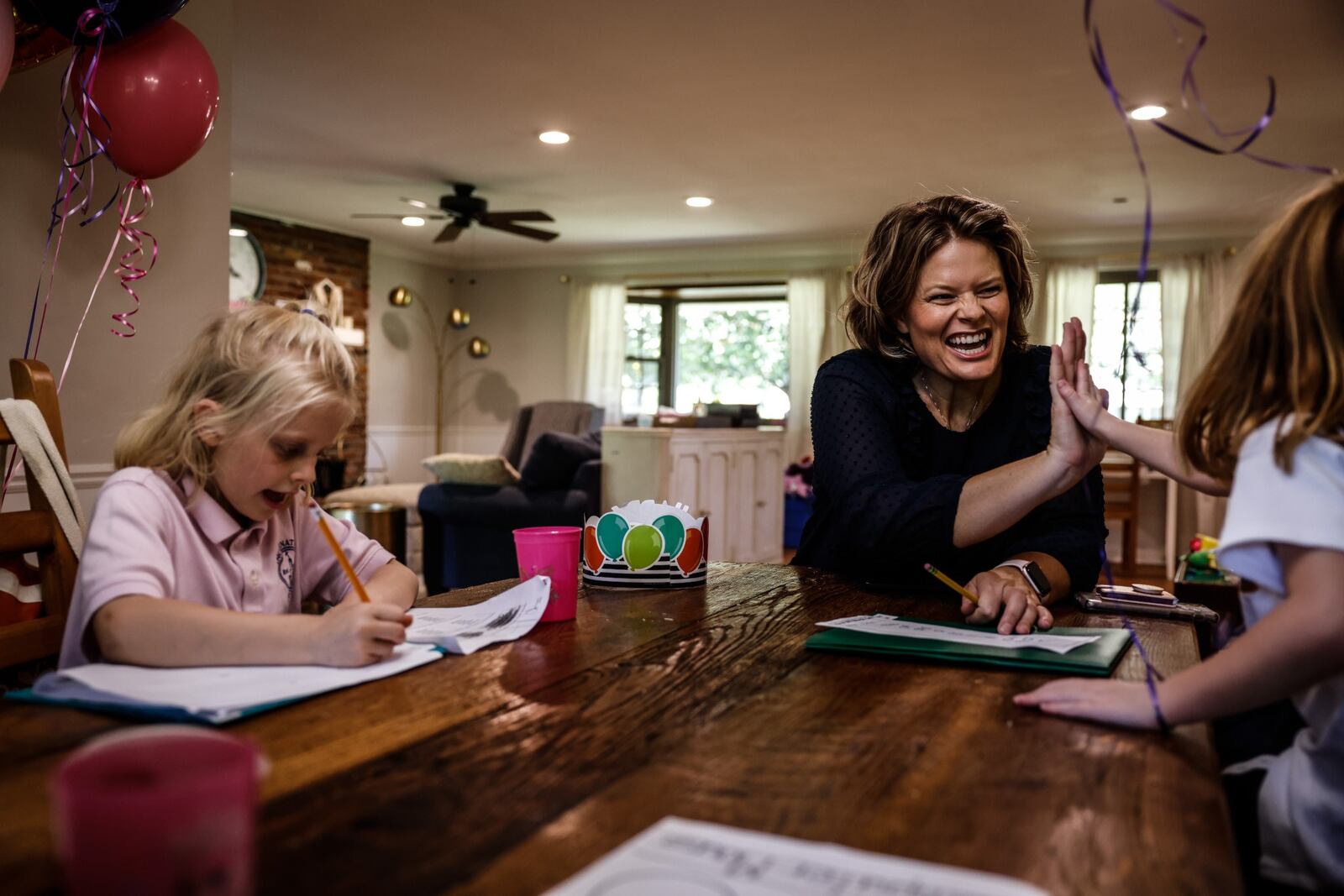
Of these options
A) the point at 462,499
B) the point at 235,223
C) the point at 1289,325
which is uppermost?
the point at 235,223

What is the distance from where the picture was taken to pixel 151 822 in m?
0.38

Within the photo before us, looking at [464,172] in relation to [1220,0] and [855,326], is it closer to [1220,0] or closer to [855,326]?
[1220,0]

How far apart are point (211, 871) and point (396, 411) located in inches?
346

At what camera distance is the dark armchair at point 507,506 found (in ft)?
16.5

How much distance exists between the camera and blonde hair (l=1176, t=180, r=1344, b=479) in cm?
79

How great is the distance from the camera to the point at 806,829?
60cm

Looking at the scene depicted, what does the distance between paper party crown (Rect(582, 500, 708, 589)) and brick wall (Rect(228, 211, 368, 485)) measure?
6.32m

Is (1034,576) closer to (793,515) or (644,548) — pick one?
(644,548)

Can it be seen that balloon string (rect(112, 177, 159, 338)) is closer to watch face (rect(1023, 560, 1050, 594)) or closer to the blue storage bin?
watch face (rect(1023, 560, 1050, 594))

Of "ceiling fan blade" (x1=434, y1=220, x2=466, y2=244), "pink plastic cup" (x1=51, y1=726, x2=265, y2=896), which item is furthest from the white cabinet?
"pink plastic cup" (x1=51, y1=726, x2=265, y2=896)

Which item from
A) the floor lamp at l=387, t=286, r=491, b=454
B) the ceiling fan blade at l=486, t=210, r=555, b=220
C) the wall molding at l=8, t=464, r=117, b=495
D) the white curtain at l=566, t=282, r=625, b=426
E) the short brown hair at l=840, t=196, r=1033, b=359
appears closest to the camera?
the short brown hair at l=840, t=196, r=1033, b=359

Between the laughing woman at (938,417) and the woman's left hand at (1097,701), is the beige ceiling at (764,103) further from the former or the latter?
the woman's left hand at (1097,701)

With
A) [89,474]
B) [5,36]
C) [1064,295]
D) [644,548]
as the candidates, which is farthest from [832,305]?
[644,548]

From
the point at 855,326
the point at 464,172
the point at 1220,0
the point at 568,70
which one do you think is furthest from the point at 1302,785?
the point at 464,172
